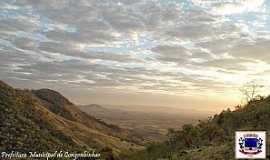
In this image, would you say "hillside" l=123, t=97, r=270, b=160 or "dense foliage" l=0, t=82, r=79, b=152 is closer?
"hillside" l=123, t=97, r=270, b=160

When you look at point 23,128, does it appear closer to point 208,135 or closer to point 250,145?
point 208,135

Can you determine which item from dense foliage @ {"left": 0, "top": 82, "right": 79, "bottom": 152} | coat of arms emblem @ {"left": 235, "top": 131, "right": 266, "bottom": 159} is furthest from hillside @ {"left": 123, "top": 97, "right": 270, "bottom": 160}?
dense foliage @ {"left": 0, "top": 82, "right": 79, "bottom": 152}

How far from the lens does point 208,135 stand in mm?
27297

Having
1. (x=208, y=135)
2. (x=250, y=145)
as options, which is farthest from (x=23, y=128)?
(x=250, y=145)

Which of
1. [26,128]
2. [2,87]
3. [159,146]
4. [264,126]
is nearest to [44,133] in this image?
[26,128]

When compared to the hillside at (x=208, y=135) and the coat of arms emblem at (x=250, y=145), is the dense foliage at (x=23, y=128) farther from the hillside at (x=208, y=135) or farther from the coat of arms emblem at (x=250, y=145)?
the coat of arms emblem at (x=250, y=145)

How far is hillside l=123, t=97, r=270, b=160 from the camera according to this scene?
23.1 m

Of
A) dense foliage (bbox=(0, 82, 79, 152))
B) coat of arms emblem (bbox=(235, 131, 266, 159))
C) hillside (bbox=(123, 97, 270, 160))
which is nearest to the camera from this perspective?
coat of arms emblem (bbox=(235, 131, 266, 159))

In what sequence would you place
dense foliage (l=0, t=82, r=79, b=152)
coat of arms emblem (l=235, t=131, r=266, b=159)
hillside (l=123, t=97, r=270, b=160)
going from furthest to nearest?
1. dense foliage (l=0, t=82, r=79, b=152)
2. hillside (l=123, t=97, r=270, b=160)
3. coat of arms emblem (l=235, t=131, r=266, b=159)

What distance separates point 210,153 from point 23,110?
13449 cm

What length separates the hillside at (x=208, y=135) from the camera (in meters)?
23.1

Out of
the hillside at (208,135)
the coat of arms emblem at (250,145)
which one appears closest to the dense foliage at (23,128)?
the hillside at (208,135)

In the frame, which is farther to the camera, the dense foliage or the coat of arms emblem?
the dense foliage

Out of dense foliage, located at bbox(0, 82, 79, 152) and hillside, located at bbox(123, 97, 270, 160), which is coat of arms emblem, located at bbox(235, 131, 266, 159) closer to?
hillside, located at bbox(123, 97, 270, 160)
